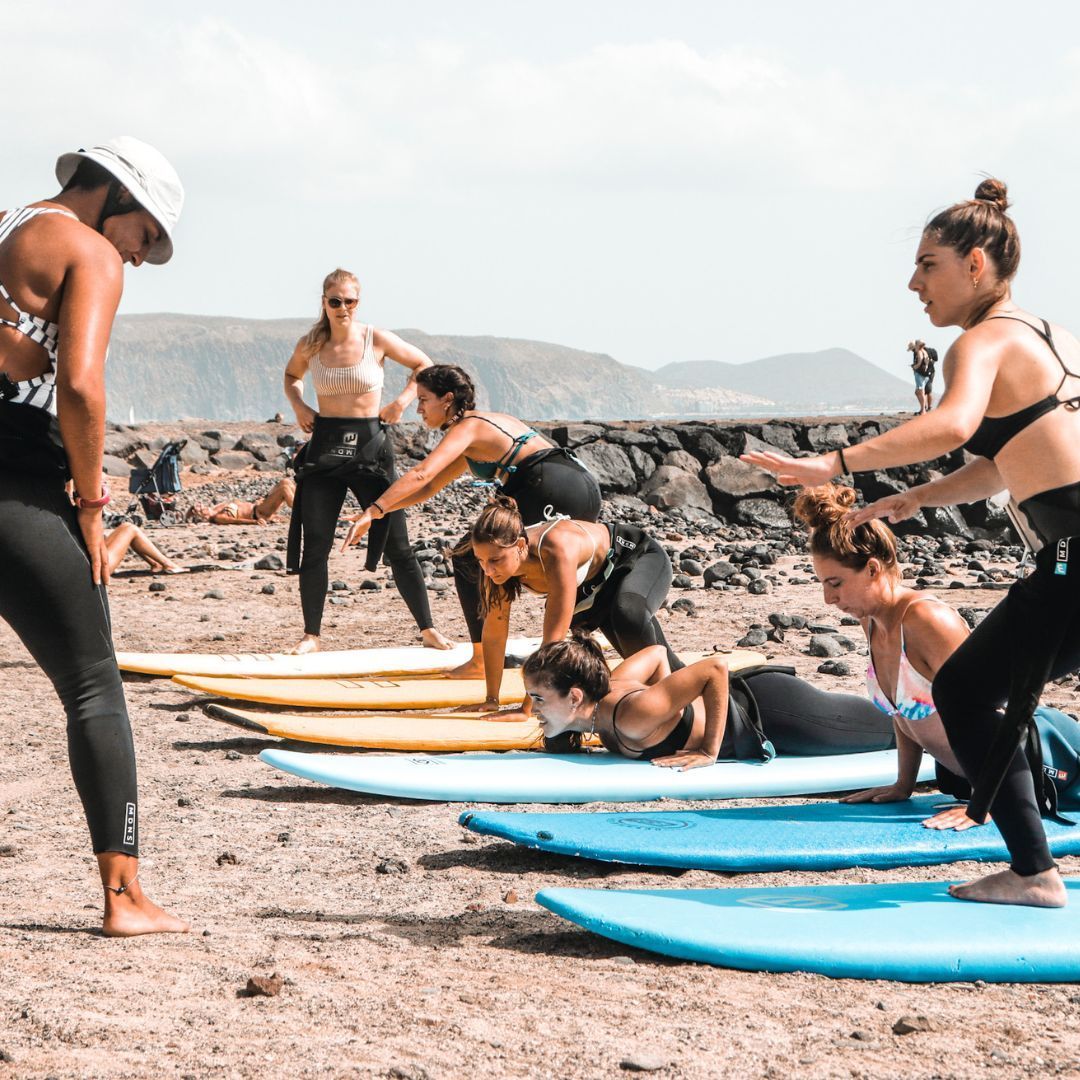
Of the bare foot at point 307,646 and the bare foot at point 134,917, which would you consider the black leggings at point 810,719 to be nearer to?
the bare foot at point 134,917

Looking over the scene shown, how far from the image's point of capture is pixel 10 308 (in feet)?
9.92

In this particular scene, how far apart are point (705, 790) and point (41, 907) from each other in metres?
2.42

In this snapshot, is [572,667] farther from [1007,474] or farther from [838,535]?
[1007,474]

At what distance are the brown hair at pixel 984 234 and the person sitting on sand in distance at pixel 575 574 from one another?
8.64 feet

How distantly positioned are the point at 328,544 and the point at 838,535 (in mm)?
4379

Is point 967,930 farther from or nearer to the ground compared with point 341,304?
nearer to the ground

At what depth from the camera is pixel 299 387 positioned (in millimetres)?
8227

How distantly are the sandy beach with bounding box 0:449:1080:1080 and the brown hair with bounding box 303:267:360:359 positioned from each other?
2.92 metres

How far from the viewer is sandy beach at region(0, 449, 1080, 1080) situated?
2.57 metres

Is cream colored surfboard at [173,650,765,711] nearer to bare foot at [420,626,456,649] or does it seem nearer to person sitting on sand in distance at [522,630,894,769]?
bare foot at [420,626,456,649]

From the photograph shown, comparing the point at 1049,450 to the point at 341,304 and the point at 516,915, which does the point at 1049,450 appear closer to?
the point at 516,915

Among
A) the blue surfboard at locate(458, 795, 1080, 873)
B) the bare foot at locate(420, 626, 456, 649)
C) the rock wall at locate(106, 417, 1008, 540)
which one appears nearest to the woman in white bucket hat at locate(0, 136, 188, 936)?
the blue surfboard at locate(458, 795, 1080, 873)

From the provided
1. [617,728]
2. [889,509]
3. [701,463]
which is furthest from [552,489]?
[701,463]

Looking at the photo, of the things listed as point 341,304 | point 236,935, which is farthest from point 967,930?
point 341,304
